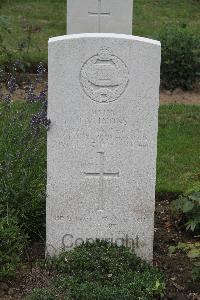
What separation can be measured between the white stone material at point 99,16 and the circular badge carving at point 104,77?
174 inches

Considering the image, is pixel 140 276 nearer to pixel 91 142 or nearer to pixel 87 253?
pixel 87 253

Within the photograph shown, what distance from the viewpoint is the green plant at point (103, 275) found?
4383 millimetres

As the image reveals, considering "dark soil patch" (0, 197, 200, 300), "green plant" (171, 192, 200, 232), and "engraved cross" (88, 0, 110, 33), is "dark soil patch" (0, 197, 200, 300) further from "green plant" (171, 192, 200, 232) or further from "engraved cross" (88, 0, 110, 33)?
"engraved cross" (88, 0, 110, 33)

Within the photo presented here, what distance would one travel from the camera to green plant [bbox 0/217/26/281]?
4629mm

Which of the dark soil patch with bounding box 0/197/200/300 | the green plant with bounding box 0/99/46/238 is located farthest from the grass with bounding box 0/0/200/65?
the dark soil patch with bounding box 0/197/200/300

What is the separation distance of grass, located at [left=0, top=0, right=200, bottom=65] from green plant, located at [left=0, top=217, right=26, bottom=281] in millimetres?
5302

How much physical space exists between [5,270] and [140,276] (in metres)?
0.79

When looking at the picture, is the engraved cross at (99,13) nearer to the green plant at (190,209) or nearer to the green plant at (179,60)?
the green plant at (179,60)

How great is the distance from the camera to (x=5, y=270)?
4613 millimetres

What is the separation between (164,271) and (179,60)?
4544mm

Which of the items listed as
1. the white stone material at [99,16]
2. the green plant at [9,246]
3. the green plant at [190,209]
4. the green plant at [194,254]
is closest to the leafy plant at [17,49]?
the white stone material at [99,16]

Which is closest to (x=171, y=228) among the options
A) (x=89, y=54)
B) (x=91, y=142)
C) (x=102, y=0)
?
(x=91, y=142)

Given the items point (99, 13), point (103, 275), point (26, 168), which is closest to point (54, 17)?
point (99, 13)

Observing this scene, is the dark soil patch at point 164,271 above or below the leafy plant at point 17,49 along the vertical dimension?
below
